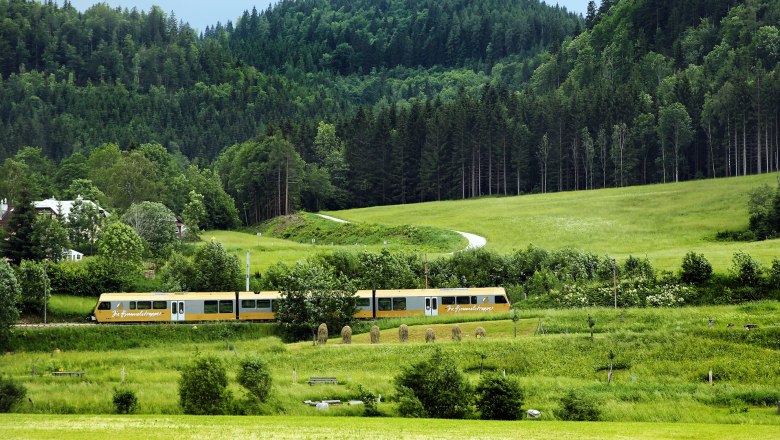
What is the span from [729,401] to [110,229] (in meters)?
69.4

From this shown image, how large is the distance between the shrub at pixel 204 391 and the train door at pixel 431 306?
35.7 m

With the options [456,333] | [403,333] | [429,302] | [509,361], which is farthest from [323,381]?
[429,302]

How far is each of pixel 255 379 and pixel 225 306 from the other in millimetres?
34657

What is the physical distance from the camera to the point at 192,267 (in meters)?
92.5

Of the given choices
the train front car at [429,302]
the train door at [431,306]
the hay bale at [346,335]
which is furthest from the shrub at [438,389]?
the train door at [431,306]

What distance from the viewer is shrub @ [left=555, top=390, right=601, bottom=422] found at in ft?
143

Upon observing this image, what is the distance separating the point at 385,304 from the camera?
81250 mm

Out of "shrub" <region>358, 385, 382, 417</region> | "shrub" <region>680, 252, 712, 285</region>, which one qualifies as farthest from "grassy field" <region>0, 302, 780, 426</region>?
"shrub" <region>680, 252, 712, 285</region>

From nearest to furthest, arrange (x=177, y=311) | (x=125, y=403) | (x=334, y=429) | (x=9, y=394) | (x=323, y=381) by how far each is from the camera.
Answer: (x=334, y=429)
(x=125, y=403)
(x=9, y=394)
(x=323, y=381)
(x=177, y=311)

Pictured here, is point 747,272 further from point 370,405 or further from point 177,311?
point 177,311

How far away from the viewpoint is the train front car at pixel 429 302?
80125 millimetres

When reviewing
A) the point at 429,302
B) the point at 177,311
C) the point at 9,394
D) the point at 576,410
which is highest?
the point at 429,302

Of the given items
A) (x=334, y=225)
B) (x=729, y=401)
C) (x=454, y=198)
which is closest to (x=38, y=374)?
(x=729, y=401)

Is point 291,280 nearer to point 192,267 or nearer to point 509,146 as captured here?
point 192,267
